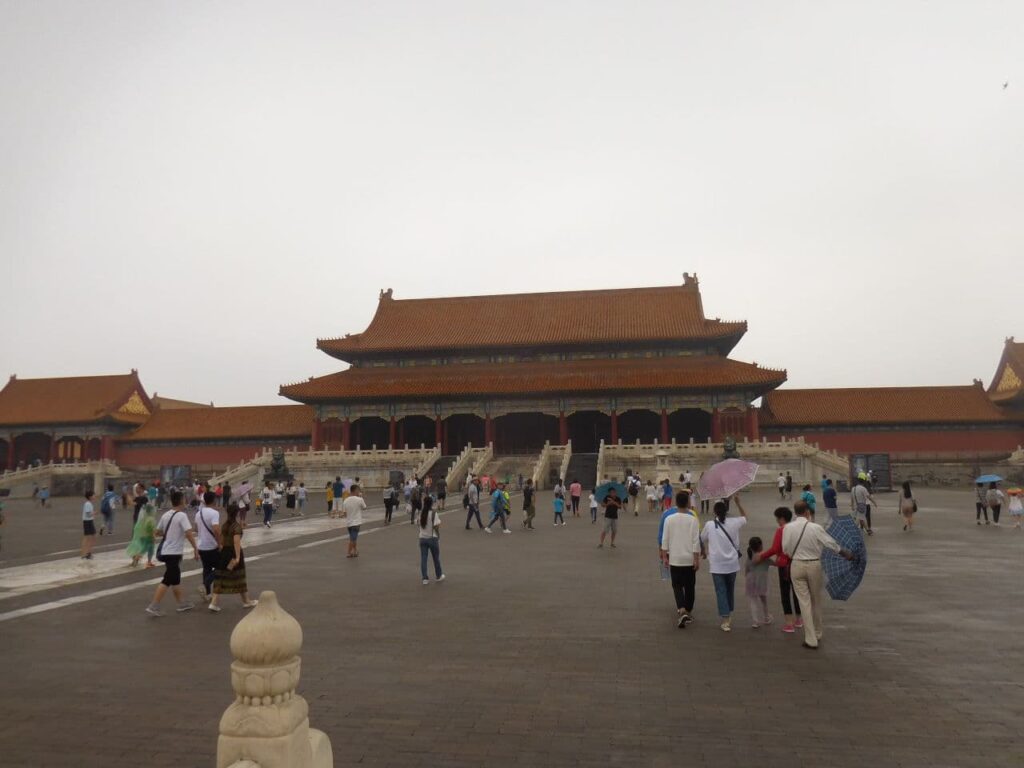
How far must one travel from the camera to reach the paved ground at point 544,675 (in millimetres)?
4785

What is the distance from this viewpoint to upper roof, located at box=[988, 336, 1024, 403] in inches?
1713

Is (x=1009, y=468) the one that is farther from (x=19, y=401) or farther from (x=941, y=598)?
(x=19, y=401)

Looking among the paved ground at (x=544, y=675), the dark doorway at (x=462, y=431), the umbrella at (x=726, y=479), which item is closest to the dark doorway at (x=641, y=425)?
the dark doorway at (x=462, y=431)

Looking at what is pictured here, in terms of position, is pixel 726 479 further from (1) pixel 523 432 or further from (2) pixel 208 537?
(1) pixel 523 432

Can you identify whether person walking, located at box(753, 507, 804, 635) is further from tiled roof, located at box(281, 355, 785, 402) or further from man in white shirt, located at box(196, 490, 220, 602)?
tiled roof, located at box(281, 355, 785, 402)

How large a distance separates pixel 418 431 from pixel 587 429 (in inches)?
464

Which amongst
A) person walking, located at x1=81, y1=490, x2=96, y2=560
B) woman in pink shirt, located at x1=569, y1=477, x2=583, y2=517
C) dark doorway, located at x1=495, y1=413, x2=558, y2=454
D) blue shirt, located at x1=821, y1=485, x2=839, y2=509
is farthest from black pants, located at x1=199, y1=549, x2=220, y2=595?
dark doorway, located at x1=495, y1=413, x2=558, y2=454

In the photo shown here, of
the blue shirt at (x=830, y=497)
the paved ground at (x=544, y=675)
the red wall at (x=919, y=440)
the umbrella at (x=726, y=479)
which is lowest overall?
the paved ground at (x=544, y=675)

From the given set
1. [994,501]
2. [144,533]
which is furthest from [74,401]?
[994,501]

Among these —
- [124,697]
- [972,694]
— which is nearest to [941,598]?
[972,694]

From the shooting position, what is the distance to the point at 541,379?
153ft

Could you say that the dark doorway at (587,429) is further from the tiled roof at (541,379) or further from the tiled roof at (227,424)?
the tiled roof at (227,424)

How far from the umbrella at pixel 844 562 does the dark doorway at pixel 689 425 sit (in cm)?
3967

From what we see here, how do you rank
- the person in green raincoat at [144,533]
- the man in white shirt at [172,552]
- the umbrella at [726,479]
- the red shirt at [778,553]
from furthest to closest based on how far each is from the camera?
the person in green raincoat at [144,533] → the umbrella at [726,479] → the man in white shirt at [172,552] → the red shirt at [778,553]
